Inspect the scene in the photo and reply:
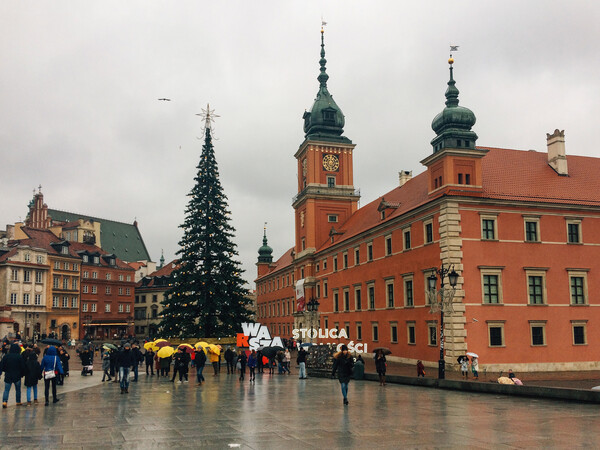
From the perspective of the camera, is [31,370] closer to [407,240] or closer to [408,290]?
[408,290]

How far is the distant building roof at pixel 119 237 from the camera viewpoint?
105312mm

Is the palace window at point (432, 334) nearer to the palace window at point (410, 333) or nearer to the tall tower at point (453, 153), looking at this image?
the palace window at point (410, 333)

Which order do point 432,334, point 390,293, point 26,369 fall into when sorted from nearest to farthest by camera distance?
point 26,369 → point 432,334 → point 390,293

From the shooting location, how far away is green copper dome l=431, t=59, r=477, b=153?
3772 cm

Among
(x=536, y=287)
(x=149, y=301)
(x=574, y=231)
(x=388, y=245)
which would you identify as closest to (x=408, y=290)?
(x=388, y=245)

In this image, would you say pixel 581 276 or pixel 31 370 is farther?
pixel 581 276

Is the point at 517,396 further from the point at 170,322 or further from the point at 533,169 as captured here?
the point at 170,322

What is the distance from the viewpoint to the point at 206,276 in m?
45.1

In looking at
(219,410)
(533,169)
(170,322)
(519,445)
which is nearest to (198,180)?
(170,322)

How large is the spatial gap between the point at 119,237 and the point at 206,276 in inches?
2831

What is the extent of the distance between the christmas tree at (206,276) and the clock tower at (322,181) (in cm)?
1762

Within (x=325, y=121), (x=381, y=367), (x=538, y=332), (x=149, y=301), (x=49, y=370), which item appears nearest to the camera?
(x=49, y=370)

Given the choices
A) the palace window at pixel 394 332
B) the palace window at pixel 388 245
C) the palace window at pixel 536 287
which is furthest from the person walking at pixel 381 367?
the palace window at pixel 388 245

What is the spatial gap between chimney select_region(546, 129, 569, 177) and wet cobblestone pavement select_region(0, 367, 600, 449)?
2544 centimetres
